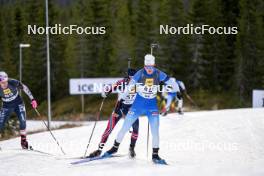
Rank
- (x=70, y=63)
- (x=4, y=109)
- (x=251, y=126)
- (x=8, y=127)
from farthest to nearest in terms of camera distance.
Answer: (x=70, y=63), (x=8, y=127), (x=251, y=126), (x=4, y=109)

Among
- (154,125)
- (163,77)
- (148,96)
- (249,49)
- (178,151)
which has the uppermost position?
(249,49)

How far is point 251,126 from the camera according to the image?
15.4m

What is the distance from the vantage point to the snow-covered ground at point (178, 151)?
30.4 feet

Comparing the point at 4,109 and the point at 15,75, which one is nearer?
the point at 4,109

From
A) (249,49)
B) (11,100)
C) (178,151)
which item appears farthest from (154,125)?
(249,49)

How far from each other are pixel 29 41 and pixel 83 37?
894cm

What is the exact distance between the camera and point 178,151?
1309 centimetres

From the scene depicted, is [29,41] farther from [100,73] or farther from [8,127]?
[8,127]

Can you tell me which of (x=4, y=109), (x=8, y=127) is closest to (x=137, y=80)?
(x=4, y=109)

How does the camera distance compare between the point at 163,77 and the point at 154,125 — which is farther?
the point at 163,77

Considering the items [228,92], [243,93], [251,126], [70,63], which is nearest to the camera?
[251,126]
